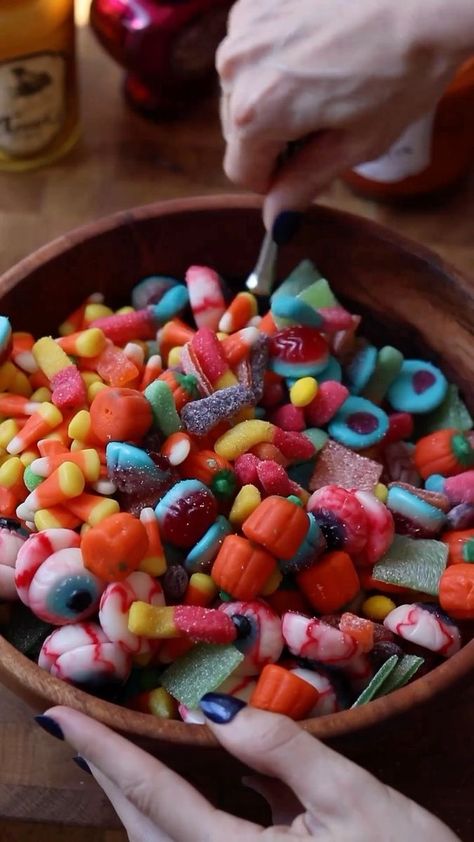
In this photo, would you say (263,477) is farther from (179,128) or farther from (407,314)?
(179,128)

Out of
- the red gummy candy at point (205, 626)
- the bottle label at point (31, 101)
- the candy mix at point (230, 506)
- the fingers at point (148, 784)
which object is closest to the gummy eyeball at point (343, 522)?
the candy mix at point (230, 506)

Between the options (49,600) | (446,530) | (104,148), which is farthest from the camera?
(104,148)

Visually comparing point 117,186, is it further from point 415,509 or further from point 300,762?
point 300,762

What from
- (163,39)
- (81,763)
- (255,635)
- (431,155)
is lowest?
(81,763)

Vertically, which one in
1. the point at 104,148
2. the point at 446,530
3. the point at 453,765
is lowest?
the point at 453,765

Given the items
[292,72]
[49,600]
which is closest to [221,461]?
[49,600]

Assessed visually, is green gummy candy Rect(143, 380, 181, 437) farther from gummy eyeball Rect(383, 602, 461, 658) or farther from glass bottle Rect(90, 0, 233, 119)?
glass bottle Rect(90, 0, 233, 119)

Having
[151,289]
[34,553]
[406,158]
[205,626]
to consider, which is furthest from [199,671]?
[406,158]
